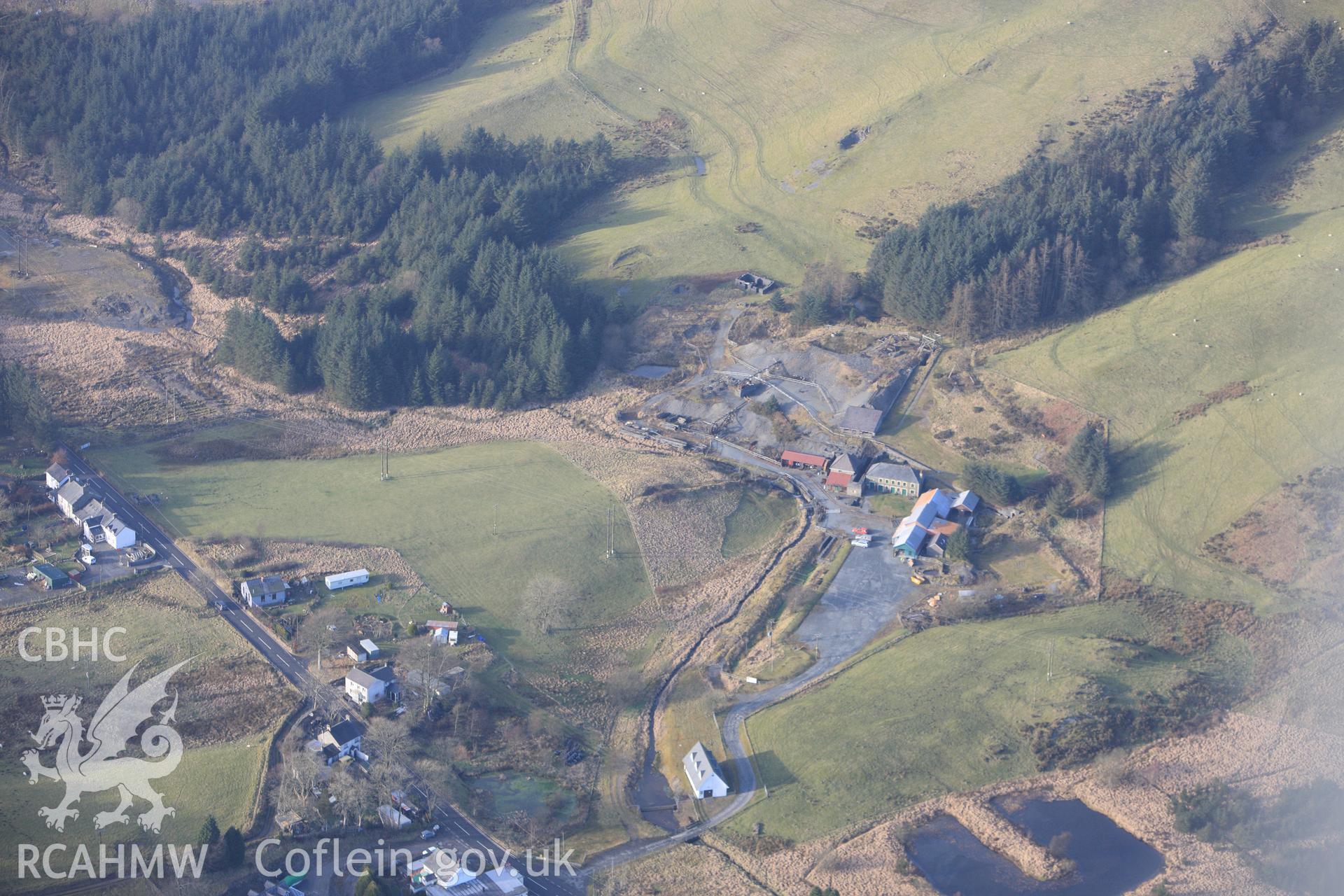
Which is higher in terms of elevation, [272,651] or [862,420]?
[862,420]

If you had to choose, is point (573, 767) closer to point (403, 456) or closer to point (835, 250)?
point (403, 456)

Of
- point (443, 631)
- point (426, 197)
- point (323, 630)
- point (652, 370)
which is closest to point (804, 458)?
point (652, 370)

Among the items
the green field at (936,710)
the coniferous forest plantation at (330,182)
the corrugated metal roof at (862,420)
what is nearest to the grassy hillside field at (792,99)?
the coniferous forest plantation at (330,182)

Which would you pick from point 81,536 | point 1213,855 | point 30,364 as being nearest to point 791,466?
point 1213,855

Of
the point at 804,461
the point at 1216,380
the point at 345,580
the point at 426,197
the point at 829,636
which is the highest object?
the point at 426,197

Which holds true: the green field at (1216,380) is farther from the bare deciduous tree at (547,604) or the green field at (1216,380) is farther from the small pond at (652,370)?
the bare deciduous tree at (547,604)

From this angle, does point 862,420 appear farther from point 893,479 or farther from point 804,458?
point 893,479

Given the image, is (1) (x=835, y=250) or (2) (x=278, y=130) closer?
(1) (x=835, y=250)
